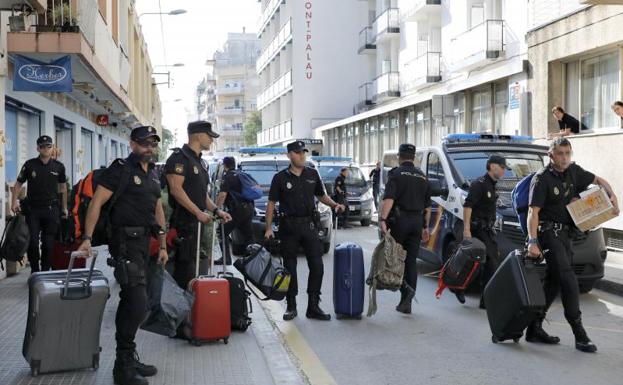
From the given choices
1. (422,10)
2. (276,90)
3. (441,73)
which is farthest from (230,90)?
(441,73)

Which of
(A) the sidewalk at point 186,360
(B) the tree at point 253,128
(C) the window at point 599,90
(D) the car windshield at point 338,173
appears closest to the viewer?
(A) the sidewalk at point 186,360

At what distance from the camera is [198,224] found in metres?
7.06

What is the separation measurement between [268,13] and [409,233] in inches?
2192

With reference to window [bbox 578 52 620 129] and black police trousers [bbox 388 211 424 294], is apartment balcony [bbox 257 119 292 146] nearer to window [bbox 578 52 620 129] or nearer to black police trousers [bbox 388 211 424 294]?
window [bbox 578 52 620 129]

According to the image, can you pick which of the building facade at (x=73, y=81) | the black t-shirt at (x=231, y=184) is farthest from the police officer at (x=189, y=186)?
the black t-shirt at (x=231, y=184)

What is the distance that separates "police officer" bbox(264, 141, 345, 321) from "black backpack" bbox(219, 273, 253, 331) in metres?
0.90

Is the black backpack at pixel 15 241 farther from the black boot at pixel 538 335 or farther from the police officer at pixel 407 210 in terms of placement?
the black boot at pixel 538 335

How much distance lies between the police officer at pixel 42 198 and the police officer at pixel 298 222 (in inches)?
122

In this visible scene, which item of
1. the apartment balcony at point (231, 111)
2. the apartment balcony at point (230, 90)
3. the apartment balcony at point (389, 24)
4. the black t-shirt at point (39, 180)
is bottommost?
the black t-shirt at point (39, 180)

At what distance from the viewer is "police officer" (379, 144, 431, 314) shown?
851 centimetres

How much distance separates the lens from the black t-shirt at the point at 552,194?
6.86 metres

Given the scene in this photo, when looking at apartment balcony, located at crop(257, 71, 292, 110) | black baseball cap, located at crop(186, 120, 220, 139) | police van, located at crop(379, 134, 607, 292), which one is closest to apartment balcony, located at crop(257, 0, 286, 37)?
apartment balcony, located at crop(257, 71, 292, 110)

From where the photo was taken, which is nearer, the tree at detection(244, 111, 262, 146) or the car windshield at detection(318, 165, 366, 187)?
the car windshield at detection(318, 165, 366, 187)

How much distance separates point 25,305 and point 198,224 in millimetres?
2854
